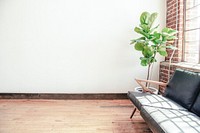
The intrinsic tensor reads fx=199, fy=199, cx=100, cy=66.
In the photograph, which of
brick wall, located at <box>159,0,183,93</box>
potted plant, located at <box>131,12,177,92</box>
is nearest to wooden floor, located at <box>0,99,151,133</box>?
potted plant, located at <box>131,12,177,92</box>

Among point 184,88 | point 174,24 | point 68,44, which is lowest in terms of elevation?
point 184,88

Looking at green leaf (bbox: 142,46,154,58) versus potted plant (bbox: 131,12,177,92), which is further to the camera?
green leaf (bbox: 142,46,154,58)

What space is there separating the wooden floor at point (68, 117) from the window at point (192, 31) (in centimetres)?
135

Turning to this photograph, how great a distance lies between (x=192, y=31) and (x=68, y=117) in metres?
2.48

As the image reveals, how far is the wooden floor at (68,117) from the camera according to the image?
262 cm

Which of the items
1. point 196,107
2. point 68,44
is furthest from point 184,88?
point 68,44

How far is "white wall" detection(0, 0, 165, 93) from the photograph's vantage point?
3.96 metres

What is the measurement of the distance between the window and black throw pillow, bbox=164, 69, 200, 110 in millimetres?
673

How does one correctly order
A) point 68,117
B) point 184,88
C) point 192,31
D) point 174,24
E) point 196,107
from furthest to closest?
point 174,24 < point 192,31 < point 68,117 < point 184,88 < point 196,107

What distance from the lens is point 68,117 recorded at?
3.06 metres

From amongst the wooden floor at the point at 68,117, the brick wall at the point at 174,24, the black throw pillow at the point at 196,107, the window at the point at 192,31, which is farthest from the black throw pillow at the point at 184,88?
the brick wall at the point at 174,24

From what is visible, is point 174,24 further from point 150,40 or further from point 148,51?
point 148,51

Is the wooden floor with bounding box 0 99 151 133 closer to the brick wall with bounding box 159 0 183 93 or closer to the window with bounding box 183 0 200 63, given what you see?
the brick wall with bounding box 159 0 183 93

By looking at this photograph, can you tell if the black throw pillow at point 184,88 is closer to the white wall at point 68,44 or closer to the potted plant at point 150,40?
the potted plant at point 150,40
